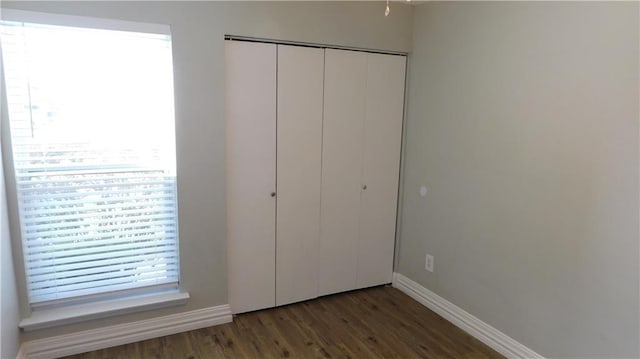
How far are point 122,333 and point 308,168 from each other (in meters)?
1.56

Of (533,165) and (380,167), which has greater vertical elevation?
(533,165)

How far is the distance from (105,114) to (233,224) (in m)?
1.00

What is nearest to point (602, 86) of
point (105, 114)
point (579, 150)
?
point (579, 150)

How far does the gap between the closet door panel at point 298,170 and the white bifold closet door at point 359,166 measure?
0.22ft

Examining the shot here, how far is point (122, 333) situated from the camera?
7.83 ft

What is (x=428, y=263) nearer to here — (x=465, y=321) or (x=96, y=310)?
(x=465, y=321)

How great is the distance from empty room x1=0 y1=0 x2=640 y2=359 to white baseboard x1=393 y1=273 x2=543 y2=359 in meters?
0.01

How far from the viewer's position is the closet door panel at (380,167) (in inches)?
117

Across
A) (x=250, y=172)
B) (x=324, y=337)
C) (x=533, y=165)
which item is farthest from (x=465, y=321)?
(x=250, y=172)

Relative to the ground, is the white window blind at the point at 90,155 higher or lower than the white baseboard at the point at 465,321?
higher

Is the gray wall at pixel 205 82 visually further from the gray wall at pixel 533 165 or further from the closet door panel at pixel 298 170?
the gray wall at pixel 533 165

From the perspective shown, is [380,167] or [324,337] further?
[380,167]

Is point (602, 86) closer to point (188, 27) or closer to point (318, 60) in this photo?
point (318, 60)

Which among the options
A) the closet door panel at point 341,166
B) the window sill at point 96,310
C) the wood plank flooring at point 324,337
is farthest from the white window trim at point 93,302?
the closet door panel at point 341,166
